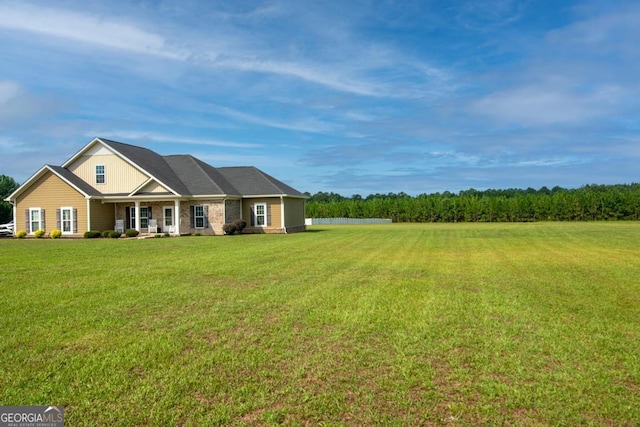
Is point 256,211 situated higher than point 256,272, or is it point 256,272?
point 256,211

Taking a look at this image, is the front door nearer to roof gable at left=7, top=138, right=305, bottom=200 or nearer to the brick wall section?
roof gable at left=7, top=138, right=305, bottom=200

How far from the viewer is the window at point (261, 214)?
3259 cm

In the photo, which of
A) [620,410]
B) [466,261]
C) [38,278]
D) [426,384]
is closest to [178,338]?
[426,384]

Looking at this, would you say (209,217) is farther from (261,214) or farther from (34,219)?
(34,219)

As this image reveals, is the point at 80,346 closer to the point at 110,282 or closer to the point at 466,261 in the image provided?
the point at 110,282

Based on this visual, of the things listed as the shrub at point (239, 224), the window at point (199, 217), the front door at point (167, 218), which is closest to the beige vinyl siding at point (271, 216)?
the shrub at point (239, 224)

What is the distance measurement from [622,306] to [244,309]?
21.4ft

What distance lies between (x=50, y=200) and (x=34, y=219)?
5.62 feet

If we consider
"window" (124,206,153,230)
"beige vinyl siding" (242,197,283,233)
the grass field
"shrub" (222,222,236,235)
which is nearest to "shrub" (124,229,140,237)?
"window" (124,206,153,230)

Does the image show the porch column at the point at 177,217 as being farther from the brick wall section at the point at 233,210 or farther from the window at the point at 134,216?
the brick wall section at the point at 233,210

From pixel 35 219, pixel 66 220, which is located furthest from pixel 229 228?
pixel 35 219

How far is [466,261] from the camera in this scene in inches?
577

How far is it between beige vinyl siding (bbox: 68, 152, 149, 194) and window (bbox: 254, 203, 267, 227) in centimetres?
770

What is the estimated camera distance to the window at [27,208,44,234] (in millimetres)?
29594
